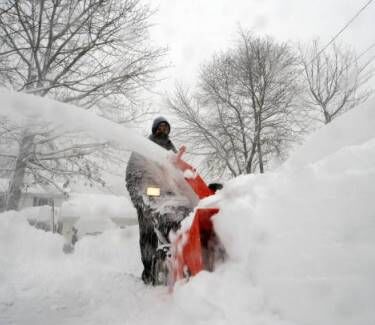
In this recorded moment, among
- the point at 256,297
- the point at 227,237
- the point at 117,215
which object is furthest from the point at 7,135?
the point at 117,215

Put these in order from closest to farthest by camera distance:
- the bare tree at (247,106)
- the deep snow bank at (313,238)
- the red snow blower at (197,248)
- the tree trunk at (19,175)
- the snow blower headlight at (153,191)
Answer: the deep snow bank at (313,238)
the red snow blower at (197,248)
the snow blower headlight at (153,191)
the tree trunk at (19,175)
the bare tree at (247,106)

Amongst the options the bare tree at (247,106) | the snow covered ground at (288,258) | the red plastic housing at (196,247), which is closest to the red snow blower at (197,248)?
the red plastic housing at (196,247)

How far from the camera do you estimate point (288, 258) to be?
1.54 m

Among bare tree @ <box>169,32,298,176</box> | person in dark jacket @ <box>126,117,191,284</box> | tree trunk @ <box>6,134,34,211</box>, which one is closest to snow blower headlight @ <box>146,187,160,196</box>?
person in dark jacket @ <box>126,117,191,284</box>

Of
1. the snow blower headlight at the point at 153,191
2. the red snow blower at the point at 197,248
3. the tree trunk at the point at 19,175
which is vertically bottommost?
the red snow blower at the point at 197,248

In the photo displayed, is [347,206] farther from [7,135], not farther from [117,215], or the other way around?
[117,215]

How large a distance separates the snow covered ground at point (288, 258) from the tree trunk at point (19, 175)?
5940 millimetres

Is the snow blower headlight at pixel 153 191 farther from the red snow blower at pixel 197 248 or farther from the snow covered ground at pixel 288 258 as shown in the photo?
the snow covered ground at pixel 288 258

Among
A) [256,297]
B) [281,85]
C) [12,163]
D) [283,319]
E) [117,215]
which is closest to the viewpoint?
[283,319]

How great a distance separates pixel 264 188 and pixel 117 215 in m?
22.4

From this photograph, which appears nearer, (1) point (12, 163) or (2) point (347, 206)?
(2) point (347, 206)

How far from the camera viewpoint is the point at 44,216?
1121 cm

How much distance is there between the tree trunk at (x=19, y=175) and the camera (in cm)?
827

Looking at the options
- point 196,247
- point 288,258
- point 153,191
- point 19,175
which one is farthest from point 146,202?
point 19,175
